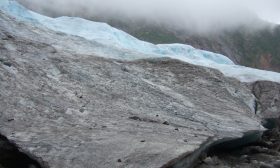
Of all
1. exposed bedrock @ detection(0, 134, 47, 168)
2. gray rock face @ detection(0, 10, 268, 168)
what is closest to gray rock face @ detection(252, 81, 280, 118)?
gray rock face @ detection(0, 10, 268, 168)

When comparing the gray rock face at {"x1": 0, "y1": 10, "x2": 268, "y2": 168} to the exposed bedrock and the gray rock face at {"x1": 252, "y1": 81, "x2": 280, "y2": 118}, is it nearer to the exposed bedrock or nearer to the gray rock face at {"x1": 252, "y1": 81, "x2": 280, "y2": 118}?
the exposed bedrock

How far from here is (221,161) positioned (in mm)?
8516

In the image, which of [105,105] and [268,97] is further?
[268,97]

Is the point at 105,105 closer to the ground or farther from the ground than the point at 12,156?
farther from the ground

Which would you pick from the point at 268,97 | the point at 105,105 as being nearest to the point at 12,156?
the point at 105,105

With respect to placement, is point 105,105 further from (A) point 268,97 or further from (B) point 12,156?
(A) point 268,97

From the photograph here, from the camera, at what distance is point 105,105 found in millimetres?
8086

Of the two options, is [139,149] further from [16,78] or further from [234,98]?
[234,98]

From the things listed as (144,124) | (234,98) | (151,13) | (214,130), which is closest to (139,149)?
(144,124)

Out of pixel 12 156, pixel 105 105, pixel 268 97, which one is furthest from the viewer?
pixel 268 97

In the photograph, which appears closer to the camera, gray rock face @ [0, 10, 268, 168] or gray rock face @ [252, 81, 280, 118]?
gray rock face @ [0, 10, 268, 168]

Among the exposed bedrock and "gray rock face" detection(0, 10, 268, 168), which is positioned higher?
"gray rock face" detection(0, 10, 268, 168)

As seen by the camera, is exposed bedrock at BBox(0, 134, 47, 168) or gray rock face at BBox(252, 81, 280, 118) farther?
gray rock face at BBox(252, 81, 280, 118)

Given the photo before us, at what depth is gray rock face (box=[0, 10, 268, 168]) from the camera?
249 inches
